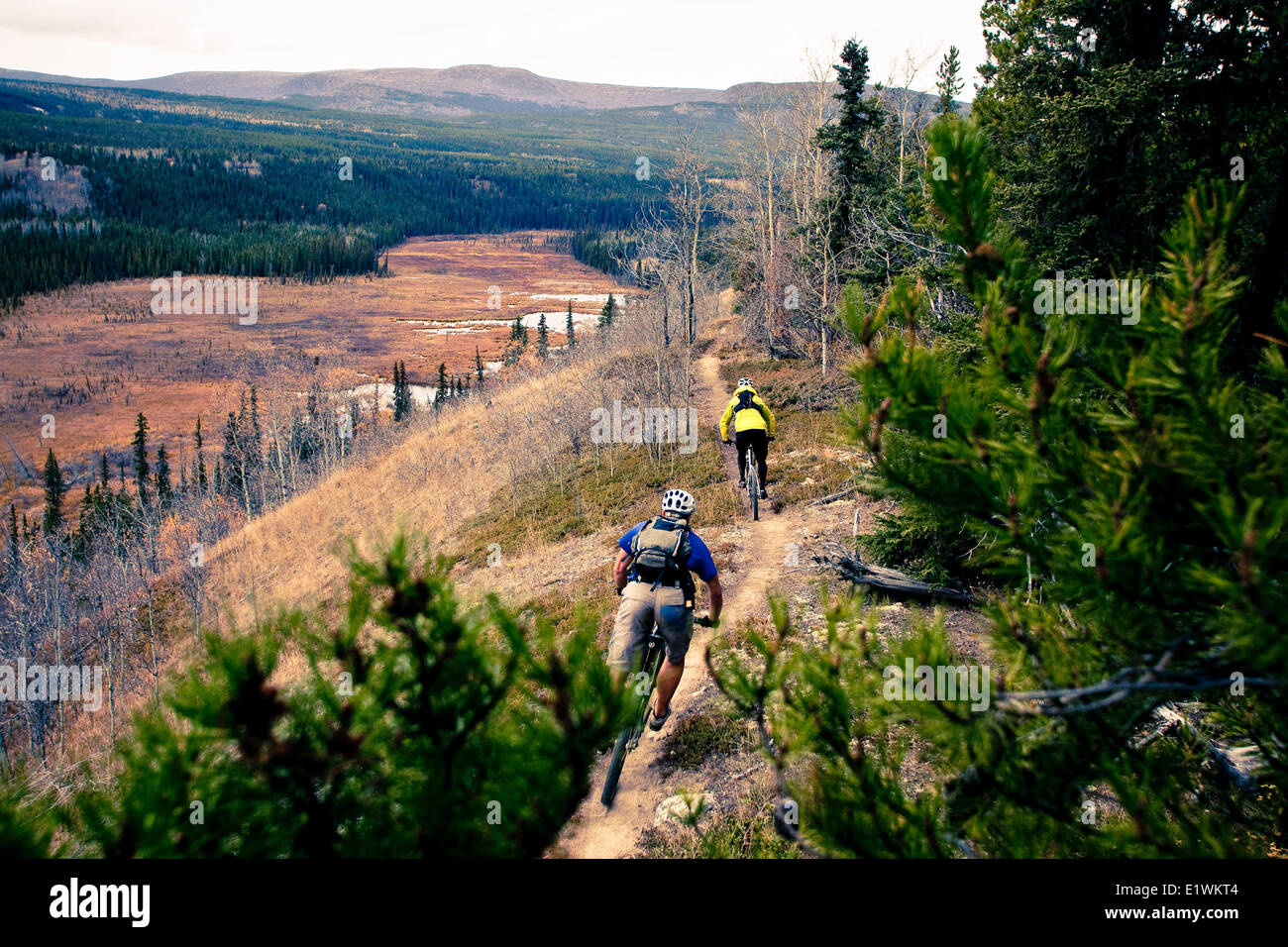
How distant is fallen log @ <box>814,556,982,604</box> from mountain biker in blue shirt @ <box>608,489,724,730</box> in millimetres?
4493

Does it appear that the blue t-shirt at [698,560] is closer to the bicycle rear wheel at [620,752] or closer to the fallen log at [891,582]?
the bicycle rear wheel at [620,752]

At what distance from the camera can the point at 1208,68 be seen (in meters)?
9.30

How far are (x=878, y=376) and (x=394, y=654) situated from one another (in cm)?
213

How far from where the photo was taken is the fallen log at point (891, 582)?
32.4 feet

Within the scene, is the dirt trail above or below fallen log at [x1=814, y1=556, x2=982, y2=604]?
below

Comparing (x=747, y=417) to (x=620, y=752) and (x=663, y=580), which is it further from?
(x=620, y=752)

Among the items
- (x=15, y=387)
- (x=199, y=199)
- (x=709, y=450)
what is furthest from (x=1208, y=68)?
(x=199, y=199)

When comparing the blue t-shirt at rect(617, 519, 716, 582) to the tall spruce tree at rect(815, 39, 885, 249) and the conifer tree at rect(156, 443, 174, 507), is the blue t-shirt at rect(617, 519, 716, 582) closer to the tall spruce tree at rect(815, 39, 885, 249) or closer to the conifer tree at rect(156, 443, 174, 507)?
the tall spruce tree at rect(815, 39, 885, 249)

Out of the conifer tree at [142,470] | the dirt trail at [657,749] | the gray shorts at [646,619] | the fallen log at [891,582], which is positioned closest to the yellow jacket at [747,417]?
the dirt trail at [657,749]

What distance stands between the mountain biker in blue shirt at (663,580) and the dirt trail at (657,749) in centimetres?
35

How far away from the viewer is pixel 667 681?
21.6 ft

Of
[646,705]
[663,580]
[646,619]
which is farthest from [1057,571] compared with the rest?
[646,705]

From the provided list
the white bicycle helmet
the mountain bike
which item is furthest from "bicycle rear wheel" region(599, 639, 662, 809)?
the white bicycle helmet

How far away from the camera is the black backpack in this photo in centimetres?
588
